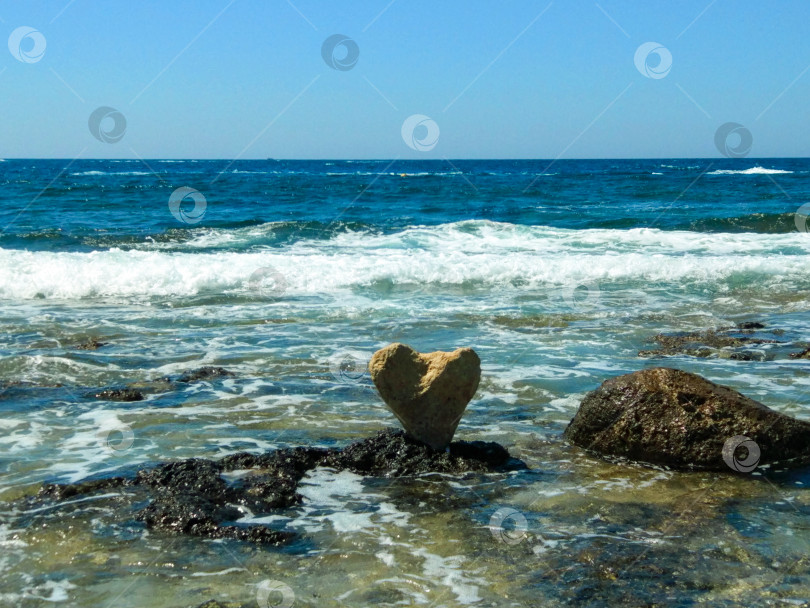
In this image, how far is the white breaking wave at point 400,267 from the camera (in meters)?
13.1

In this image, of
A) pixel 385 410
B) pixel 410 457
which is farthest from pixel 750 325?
pixel 410 457

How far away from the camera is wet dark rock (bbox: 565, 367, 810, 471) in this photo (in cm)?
530

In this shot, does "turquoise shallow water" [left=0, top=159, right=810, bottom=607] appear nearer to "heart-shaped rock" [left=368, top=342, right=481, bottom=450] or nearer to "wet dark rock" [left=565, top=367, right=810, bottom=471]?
"wet dark rock" [left=565, top=367, right=810, bottom=471]

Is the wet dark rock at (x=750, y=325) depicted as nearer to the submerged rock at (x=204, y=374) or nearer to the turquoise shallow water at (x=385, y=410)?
the turquoise shallow water at (x=385, y=410)

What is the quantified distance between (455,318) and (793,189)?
3269cm

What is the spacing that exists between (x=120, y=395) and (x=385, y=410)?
217 cm

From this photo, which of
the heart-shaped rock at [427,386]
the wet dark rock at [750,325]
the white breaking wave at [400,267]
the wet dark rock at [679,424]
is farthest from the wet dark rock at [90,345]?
the wet dark rock at [750,325]

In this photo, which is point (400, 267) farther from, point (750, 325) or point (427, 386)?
point (427, 386)

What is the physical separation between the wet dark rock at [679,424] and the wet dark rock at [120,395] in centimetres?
352

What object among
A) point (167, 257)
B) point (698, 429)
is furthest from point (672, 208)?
point (698, 429)

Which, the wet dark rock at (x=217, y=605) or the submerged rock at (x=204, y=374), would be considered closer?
the wet dark rock at (x=217, y=605)

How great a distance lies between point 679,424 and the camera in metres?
5.38

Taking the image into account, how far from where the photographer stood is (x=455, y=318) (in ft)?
34.8

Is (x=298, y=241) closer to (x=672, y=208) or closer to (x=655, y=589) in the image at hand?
(x=672, y=208)
